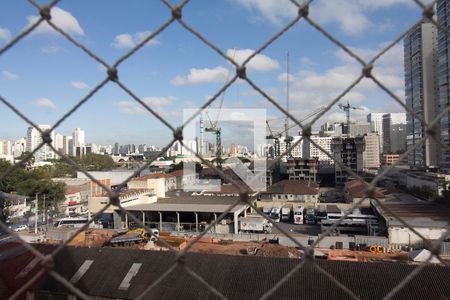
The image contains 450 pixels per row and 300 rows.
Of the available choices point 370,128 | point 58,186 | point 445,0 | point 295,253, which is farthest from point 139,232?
point 370,128

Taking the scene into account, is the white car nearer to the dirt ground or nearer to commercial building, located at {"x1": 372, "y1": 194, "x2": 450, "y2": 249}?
the dirt ground

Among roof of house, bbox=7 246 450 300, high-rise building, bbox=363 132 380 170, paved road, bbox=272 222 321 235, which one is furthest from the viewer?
high-rise building, bbox=363 132 380 170

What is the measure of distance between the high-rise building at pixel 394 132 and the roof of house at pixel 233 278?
30.8 m

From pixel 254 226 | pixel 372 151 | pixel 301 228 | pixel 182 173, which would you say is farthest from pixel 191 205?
pixel 372 151

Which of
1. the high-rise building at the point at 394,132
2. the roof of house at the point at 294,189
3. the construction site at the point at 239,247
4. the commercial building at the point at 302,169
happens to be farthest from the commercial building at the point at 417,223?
the high-rise building at the point at 394,132

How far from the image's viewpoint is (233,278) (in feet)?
11.9

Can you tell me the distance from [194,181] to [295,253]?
1130 cm

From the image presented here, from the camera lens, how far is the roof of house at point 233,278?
10.7 feet

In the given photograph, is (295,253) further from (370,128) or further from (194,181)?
(370,128)

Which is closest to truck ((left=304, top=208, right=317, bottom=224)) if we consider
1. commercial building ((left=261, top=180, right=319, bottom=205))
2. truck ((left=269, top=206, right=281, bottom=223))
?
truck ((left=269, top=206, right=281, bottom=223))

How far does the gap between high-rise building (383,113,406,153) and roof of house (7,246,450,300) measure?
30.8m

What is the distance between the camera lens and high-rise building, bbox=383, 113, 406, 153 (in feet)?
104

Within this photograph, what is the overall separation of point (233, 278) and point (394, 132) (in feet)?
110

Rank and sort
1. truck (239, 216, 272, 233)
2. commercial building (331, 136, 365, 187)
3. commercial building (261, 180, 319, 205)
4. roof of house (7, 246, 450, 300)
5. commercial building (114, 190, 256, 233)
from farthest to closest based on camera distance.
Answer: commercial building (331, 136, 365, 187)
commercial building (261, 180, 319, 205)
commercial building (114, 190, 256, 233)
truck (239, 216, 272, 233)
roof of house (7, 246, 450, 300)
